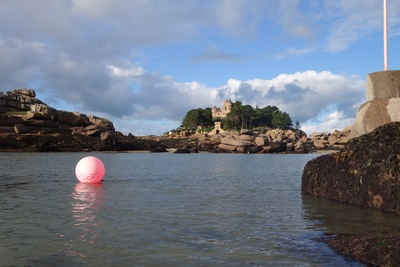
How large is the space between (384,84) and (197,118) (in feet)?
510

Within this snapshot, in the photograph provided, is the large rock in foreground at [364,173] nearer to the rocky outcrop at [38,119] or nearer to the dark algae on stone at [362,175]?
the dark algae on stone at [362,175]

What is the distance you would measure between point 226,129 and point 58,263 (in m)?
152

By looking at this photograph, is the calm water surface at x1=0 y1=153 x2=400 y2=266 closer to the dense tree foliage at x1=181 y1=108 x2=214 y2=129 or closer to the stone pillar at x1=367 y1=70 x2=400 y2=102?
the stone pillar at x1=367 y1=70 x2=400 y2=102

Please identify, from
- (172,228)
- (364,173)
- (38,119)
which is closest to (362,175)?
(364,173)

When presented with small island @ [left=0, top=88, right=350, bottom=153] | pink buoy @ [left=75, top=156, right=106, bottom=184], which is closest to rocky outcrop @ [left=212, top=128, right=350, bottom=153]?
small island @ [left=0, top=88, right=350, bottom=153]

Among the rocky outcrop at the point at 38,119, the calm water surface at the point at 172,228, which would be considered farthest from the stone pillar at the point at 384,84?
the rocky outcrop at the point at 38,119

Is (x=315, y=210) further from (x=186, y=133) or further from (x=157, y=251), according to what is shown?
(x=186, y=133)

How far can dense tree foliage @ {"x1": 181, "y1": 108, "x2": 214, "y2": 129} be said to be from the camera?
172000 mm

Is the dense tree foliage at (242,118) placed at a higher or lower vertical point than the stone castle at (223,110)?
lower

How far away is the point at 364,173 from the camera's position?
11.9 metres

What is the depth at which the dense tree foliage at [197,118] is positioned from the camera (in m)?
172

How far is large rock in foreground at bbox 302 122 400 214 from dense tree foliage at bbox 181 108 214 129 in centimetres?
15645

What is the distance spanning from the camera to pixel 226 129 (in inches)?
6216

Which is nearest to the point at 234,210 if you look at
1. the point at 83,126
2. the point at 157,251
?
the point at 157,251
